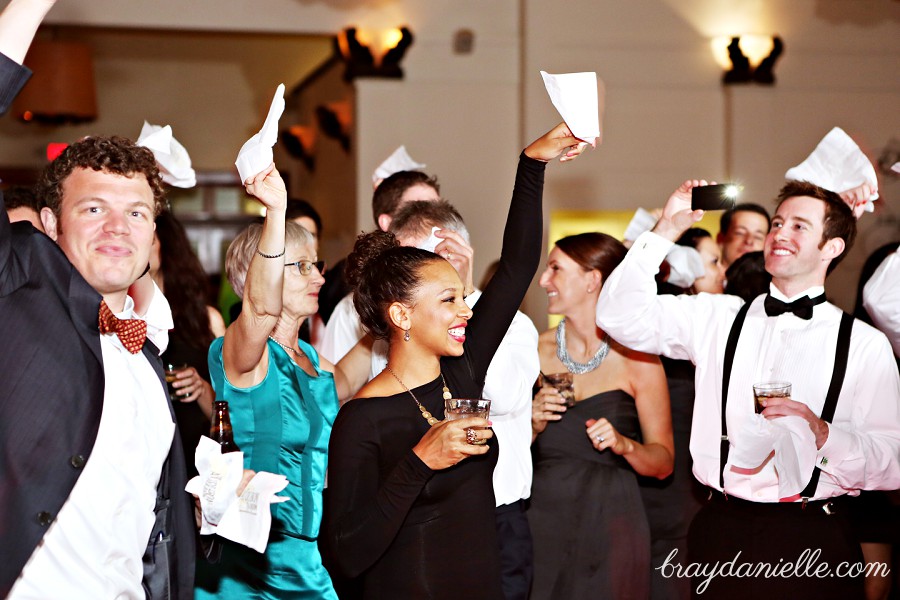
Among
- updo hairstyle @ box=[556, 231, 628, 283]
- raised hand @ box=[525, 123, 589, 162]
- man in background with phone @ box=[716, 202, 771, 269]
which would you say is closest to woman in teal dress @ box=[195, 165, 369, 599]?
raised hand @ box=[525, 123, 589, 162]

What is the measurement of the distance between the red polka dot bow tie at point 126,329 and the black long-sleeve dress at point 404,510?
0.50 metres

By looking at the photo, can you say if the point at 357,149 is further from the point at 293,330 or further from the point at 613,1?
the point at 293,330

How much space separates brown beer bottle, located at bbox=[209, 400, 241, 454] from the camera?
2.35m

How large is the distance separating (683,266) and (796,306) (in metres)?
1.10

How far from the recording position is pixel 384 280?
243cm

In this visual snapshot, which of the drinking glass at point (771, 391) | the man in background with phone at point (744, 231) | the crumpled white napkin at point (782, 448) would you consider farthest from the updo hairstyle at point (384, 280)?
the man in background with phone at point (744, 231)

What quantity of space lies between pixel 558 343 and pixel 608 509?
0.66 m

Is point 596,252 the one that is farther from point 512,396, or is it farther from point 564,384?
point 512,396

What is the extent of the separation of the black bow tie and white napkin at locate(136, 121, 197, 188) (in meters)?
1.89

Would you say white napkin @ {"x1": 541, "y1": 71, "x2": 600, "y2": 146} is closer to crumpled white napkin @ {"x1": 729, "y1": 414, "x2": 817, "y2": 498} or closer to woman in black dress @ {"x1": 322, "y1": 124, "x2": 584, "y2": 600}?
woman in black dress @ {"x1": 322, "y1": 124, "x2": 584, "y2": 600}

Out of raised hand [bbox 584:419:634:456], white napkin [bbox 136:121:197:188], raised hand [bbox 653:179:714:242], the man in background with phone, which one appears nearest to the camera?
white napkin [bbox 136:121:197:188]

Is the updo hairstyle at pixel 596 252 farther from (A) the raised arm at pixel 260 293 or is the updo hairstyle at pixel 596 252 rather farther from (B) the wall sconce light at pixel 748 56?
(B) the wall sconce light at pixel 748 56

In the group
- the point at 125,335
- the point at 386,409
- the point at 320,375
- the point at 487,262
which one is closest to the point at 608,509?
the point at 320,375

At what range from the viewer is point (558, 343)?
3809 mm
